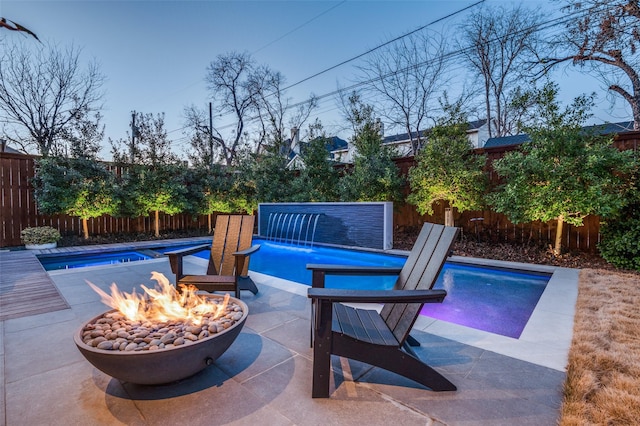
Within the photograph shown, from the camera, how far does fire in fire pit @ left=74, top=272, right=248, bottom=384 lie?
1.57 metres

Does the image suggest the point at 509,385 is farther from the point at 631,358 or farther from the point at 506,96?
the point at 506,96

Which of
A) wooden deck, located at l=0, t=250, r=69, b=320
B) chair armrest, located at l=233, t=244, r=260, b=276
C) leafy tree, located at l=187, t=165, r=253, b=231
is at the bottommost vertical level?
wooden deck, located at l=0, t=250, r=69, b=320

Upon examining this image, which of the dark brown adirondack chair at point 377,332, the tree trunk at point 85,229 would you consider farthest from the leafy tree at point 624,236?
the tree trunk at point 85,229

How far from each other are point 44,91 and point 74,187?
6537 mm

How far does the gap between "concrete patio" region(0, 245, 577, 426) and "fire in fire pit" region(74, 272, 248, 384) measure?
206 mm

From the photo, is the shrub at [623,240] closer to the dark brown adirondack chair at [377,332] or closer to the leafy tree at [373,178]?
the leafy tree at [373,178]

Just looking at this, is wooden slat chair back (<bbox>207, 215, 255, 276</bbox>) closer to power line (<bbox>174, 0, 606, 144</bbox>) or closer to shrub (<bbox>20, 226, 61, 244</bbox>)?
shrub (<bbox>20, 226, 61, 244</bbox>)

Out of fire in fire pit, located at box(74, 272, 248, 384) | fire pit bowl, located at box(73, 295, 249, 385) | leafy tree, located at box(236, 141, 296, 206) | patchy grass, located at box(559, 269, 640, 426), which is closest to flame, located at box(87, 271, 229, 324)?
fire in fire pit, located at box(74, 272, 248, 384)

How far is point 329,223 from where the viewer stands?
26.8 ft

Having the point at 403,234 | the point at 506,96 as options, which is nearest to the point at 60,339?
the point at 403,234

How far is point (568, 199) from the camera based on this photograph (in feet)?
16.3

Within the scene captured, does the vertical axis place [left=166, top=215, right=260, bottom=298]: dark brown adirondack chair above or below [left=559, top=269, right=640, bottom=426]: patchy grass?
above

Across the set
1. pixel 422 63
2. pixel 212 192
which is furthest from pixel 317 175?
pixel 422 63

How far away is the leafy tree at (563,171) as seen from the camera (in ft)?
15.6
